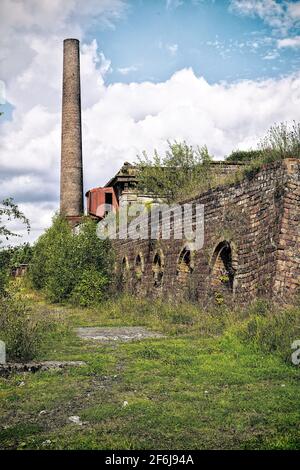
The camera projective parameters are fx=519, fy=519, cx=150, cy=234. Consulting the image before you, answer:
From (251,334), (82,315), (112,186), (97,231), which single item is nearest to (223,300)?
(251,334)

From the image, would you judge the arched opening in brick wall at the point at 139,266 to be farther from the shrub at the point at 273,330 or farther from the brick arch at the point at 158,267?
the shrub at the point at 273,330

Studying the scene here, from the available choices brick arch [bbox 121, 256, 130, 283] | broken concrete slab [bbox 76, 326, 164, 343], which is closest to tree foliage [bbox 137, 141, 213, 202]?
brick arch [bbox 121, 256, 130, 283]

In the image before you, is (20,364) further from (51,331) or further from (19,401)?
(51,331)

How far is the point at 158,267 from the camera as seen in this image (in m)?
16.8

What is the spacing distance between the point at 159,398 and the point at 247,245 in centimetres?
571

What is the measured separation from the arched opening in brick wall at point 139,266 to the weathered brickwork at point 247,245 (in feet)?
10.1

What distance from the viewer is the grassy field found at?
4.15 metres

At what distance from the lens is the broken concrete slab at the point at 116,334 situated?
380 inches

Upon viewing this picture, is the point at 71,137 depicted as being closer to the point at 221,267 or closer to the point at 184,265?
the point at 184,265

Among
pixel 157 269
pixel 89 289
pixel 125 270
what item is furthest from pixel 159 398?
pixel 125 270

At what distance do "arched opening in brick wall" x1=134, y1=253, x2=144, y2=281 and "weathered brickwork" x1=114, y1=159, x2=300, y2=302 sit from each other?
309 cm

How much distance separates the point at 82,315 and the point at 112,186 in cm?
1662

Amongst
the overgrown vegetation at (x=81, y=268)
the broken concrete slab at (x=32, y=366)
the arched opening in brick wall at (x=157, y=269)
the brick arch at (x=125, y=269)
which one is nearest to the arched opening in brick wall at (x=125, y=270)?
the brick arch at (x=125, y=269)
